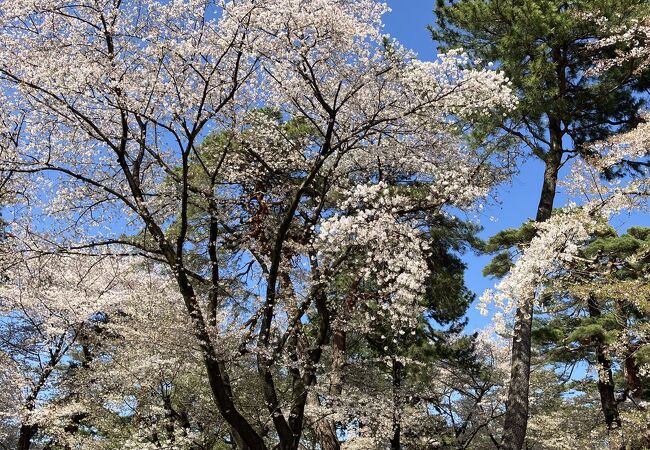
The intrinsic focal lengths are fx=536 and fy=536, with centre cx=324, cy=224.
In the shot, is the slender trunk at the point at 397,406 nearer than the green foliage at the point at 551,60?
No

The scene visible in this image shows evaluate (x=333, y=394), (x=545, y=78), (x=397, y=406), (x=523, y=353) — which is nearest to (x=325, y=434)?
(x=333, y=394)

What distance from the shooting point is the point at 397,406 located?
11000 mm

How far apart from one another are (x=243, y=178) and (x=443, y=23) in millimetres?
4916

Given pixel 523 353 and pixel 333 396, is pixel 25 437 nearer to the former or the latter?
pixel 333 396

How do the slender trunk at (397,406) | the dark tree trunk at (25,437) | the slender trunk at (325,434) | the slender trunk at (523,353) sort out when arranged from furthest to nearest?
the dark tree trunk at (25,437), the slender trunk at (397,406), the slender trunk at (325,434), the slender trunk at (523,353)

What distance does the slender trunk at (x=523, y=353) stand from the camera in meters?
7.75

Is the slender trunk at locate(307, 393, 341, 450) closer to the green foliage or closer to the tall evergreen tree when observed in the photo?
the tall evergreen tree

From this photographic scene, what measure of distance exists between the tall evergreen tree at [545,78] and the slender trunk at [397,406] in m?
3.19

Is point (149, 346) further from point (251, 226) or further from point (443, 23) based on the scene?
point (443, 23)

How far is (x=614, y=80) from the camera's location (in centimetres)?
927

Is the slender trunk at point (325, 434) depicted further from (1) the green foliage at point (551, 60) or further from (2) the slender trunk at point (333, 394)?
(1) the green foliage at point (551, 60)

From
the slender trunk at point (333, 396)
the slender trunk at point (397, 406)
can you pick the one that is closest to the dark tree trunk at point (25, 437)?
the slender trunk at point (333, 396)

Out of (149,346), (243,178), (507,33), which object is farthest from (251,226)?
(507,33)

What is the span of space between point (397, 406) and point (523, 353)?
3.59 meters
